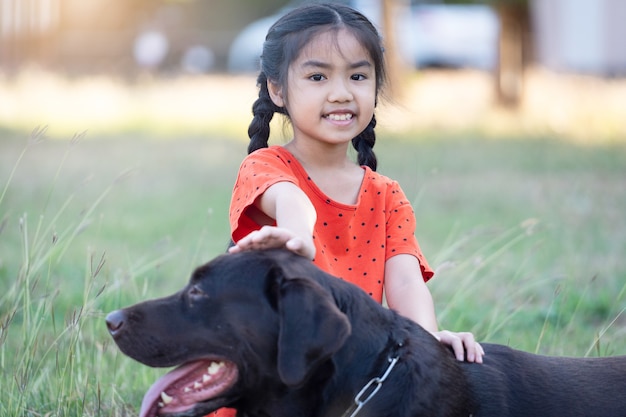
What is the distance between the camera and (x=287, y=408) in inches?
119

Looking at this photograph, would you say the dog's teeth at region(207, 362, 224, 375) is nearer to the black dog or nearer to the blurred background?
the black dog

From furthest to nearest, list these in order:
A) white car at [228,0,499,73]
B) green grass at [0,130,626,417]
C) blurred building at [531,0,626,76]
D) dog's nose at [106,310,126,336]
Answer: white car at [228,0,499,73], blurred building at [531,0,626,76], green grass at [0,130,626,417], dog's nose at [106,310,126,336]

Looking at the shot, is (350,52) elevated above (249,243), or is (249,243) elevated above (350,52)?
(350,52)

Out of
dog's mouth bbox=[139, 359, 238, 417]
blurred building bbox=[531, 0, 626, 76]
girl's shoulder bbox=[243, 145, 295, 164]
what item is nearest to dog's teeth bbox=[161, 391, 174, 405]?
dog's mouth bbox=[139, 359, 238, 417]

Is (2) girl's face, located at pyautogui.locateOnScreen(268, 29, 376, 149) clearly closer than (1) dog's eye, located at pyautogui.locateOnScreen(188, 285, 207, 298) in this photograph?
No

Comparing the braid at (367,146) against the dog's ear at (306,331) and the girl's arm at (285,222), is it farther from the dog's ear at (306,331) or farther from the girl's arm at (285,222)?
the dog's ear at (306,331)

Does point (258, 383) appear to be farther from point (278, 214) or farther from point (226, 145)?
point (226, 145)

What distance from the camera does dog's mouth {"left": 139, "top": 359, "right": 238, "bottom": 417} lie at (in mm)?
2967

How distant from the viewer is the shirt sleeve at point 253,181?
350 centimetres

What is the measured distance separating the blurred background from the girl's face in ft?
5.82

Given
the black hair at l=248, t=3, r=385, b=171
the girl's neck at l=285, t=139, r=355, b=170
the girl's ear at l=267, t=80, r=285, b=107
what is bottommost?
the girl's neck at l=285, t=139, r=355, b=170

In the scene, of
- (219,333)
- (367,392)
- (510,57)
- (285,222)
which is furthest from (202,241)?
(510,57)

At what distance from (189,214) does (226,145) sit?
4.26 m

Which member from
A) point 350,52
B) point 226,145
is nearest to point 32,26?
point 226,145
